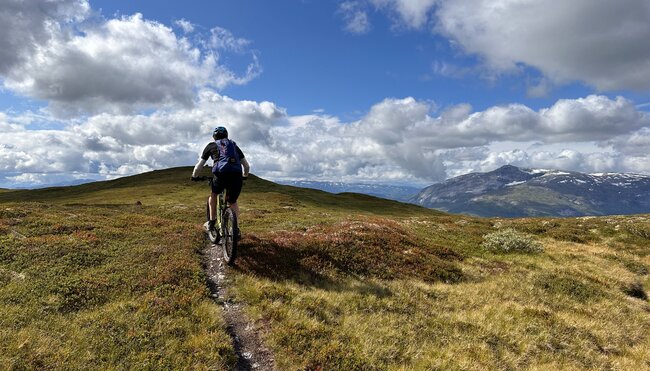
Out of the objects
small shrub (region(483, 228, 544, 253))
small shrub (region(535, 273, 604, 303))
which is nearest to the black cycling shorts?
small shrub (region(535, 273, 604, 303))

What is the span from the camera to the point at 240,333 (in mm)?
10227

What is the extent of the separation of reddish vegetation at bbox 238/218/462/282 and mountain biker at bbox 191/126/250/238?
266 cm

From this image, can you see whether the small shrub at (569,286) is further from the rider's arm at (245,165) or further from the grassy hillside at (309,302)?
the rider's arm at (245,165)

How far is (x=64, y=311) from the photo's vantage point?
10.1 meters

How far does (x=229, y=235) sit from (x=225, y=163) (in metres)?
2.96

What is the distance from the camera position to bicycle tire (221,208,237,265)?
46.7 feet

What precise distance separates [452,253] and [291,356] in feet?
55.8

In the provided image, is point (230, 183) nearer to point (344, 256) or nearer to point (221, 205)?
point (221, 205)

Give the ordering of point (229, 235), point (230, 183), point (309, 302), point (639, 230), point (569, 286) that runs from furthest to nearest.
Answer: point (639, 230) → point (569, 286) → point (229, 235) → point (230, 183) → point (309, 302)

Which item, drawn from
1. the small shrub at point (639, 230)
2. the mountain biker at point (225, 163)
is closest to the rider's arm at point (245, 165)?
the mountain biker at point (225, 163)

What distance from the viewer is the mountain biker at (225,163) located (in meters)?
13.9

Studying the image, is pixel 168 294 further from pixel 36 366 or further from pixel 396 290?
pixel 396 290

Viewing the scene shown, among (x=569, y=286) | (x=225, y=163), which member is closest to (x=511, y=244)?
(x=569, y=286)

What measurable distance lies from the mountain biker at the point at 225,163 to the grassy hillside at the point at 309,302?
3148 mm
